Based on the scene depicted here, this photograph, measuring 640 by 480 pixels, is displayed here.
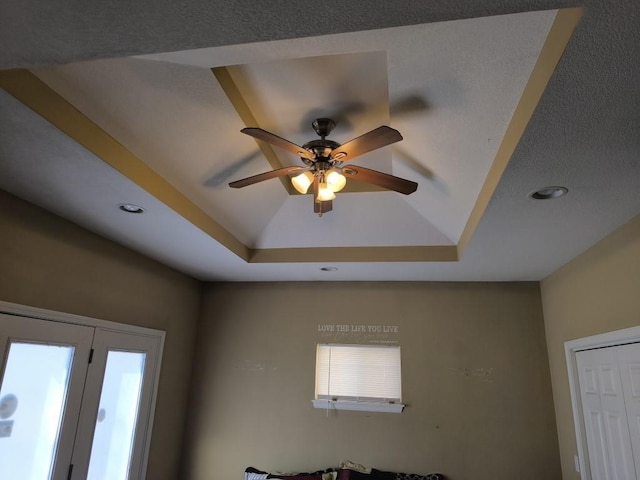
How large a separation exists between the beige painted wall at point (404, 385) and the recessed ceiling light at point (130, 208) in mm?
1977

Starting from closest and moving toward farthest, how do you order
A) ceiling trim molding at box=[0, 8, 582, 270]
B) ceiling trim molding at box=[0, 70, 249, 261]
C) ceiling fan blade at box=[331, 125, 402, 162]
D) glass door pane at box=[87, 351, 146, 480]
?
1. ceiling trim molding at box=[0, 8, 582, 270]
2. ceiling trim molding at box=[0, 70, 249, 261]
3. ceiling fan blade at box=[331, 125, 402, 162]
4. glass door pane at box=[87, 351, 146, 480]

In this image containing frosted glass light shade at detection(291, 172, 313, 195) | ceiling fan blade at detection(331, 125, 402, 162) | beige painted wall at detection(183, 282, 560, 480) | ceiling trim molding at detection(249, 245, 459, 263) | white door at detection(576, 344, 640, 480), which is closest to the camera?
ceiling fan blade at detection(331, 125, 402, 162)

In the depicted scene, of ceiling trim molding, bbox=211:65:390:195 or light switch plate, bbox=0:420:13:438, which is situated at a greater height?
ceiling trim molding, bbox=211:65:390:195

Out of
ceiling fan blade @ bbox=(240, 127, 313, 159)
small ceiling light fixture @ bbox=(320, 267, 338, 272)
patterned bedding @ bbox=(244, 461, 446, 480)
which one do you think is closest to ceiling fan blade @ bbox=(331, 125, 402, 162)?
ceiling fan blade @ bbox=(240, 127, 313, 159)

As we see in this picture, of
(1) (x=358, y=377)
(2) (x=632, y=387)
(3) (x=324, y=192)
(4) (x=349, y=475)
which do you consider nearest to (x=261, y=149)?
(3) (x=324, y=192)

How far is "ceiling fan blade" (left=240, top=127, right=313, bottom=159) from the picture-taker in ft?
6.33

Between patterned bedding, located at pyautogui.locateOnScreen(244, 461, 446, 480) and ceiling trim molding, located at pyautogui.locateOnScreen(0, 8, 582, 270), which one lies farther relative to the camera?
patterned bedding, located at pyautogui.locateOnScreen(244, 461, 446, 480)

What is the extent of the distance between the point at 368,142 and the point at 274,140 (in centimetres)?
45

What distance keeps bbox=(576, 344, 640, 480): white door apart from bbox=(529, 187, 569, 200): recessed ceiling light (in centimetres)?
110

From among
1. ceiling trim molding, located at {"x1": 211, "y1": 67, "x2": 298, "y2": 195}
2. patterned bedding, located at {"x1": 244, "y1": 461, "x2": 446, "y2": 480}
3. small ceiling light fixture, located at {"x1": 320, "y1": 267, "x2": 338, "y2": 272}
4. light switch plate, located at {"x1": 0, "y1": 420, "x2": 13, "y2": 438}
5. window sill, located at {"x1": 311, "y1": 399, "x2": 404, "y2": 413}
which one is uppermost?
ceiling trim molding, located at {"x1": 211, "y1": 67, "x2": 298, "y2": 195}

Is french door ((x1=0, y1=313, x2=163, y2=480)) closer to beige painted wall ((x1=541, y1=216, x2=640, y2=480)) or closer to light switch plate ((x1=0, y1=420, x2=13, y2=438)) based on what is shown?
light switch plate ((x1=0, y1=420, x2=13, y2=438))

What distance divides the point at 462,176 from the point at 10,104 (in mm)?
2190

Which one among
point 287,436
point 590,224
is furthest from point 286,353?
point 590,224

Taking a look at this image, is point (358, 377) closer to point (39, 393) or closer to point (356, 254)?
point (356, 254)
